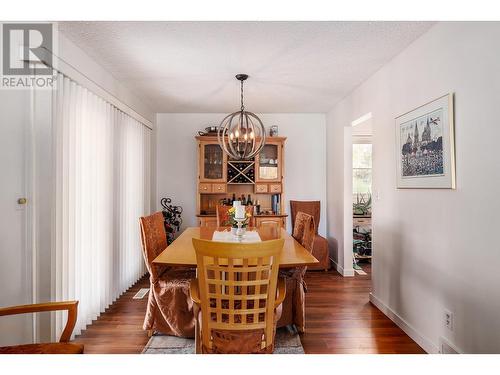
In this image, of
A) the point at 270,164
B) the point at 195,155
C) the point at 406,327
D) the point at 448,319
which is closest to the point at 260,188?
the point at 270,164

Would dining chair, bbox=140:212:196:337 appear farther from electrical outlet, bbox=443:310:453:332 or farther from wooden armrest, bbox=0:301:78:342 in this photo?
electrical outlet, bbox=443:310:453:332

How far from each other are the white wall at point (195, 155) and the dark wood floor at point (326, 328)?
68.6 inches

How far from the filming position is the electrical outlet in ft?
6.07

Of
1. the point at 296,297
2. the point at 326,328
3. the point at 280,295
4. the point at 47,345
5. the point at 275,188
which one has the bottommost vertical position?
the point at 326,328

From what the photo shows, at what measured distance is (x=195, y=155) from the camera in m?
4.71

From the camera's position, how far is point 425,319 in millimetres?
2133

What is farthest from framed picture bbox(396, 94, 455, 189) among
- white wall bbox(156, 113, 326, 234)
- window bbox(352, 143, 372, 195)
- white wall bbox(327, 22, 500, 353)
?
window bbox(352, 143, 372, 195)

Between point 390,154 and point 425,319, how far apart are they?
1415mm

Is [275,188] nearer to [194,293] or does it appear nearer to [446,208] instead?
[446,208]

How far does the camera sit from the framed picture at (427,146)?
1860 millimetres

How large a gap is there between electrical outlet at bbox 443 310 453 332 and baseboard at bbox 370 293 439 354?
21 cm

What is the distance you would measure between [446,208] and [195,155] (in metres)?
3.65

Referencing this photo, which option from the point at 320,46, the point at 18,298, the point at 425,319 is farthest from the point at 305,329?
the point at 320,46
